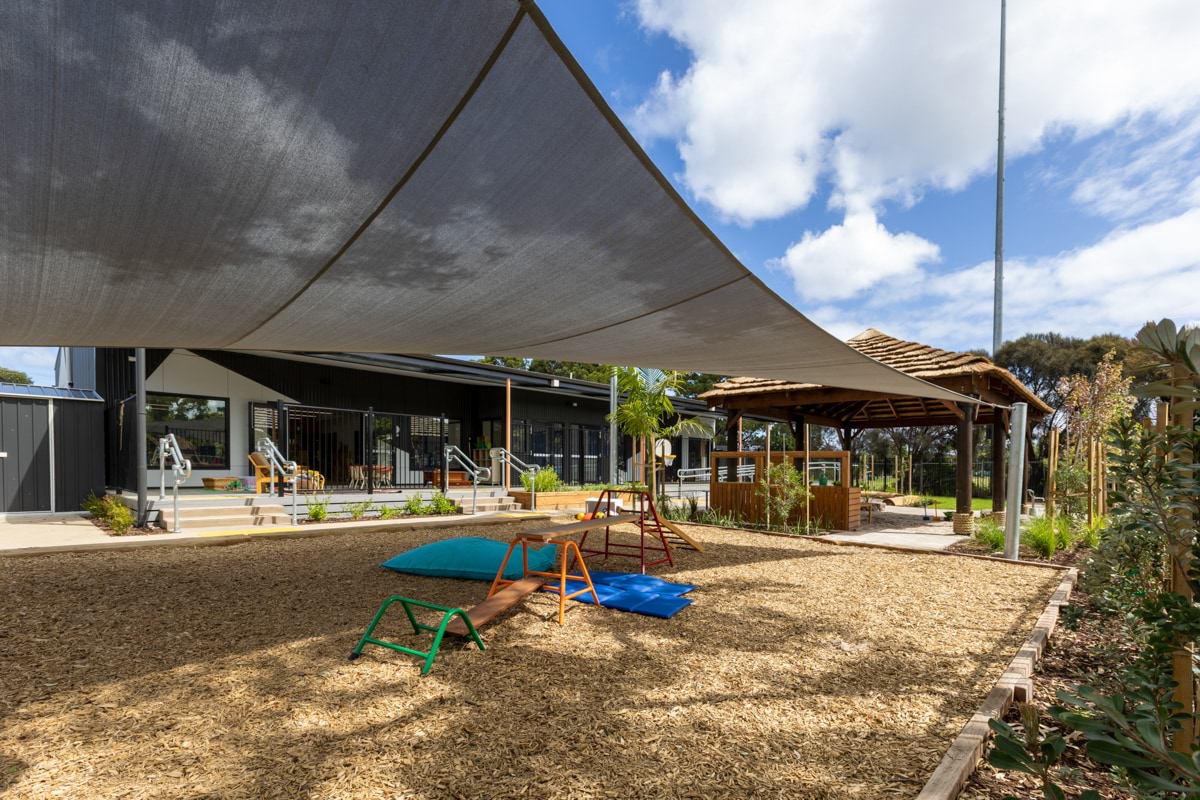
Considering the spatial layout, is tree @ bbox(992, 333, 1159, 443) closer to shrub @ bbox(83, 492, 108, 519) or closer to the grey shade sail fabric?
the grey shade sail fabric

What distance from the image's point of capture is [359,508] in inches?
373

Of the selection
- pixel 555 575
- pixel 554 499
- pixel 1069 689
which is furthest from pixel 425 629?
pixel 554 499

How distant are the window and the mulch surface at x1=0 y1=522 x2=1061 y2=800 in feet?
23.6

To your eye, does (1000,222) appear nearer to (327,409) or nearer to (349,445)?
(349,445)

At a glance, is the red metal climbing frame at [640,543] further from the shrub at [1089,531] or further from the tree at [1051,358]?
the tree at [1051,358]

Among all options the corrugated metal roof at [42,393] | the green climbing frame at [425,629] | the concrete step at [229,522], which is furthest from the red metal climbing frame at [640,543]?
the corrugated metal roof at [42,393]

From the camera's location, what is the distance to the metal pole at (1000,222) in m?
28.7

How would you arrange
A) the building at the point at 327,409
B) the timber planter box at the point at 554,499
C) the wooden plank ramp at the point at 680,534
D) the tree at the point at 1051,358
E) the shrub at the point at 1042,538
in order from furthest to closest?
the tree at the point at 1051,358
the timber planter box at the point at 554,499
the building at the point at 327,409
the shrub at the point at 1042,538
the wooden plank ramp at the point at 680,534

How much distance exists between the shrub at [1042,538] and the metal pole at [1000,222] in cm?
2501

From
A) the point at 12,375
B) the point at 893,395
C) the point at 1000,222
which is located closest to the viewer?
the point at 893,395

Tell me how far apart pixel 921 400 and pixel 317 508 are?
10.3m

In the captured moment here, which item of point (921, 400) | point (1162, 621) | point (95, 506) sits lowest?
point (95, 506)

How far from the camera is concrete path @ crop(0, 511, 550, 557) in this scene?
6.39 meters

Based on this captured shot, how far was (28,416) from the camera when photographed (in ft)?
31.2
